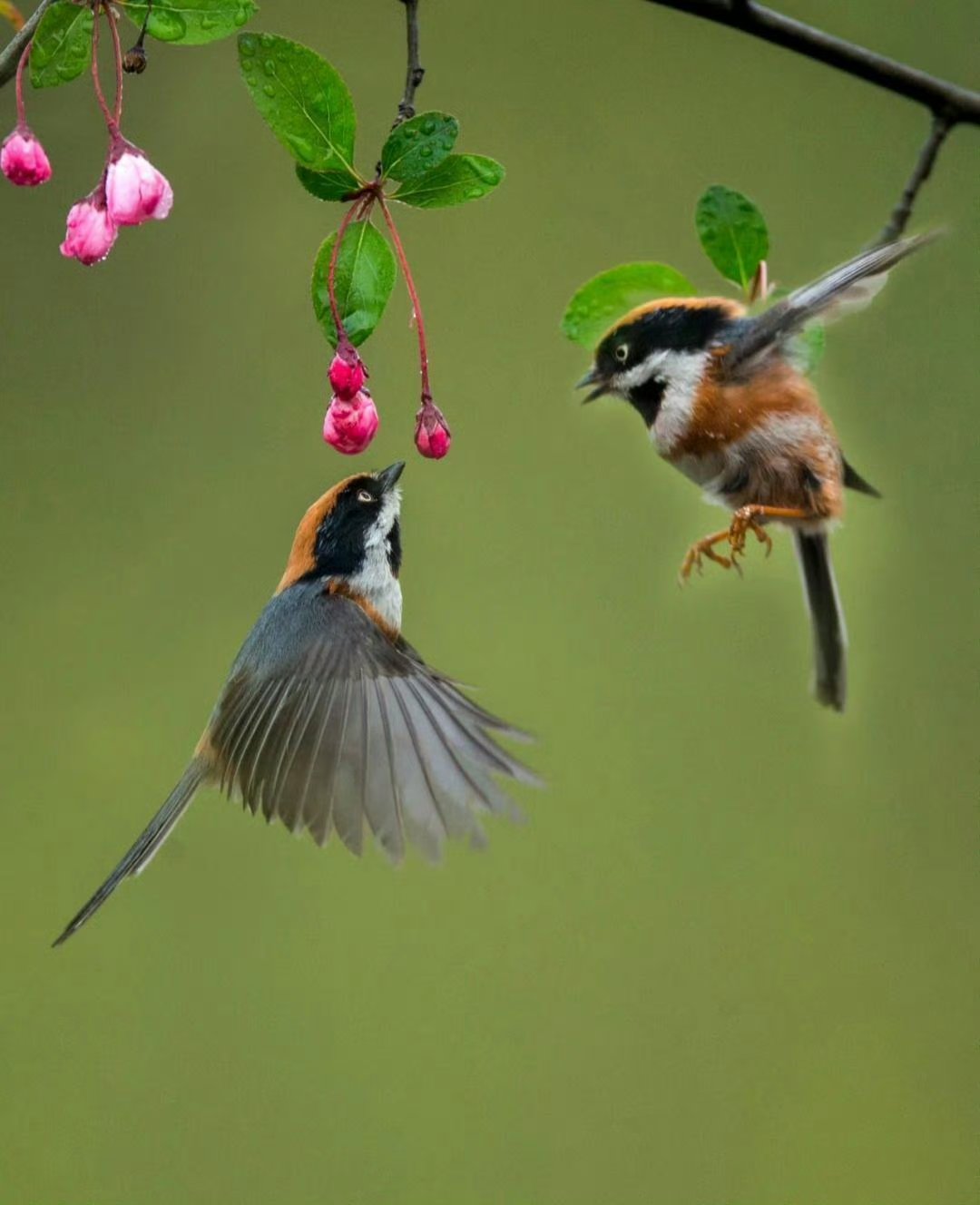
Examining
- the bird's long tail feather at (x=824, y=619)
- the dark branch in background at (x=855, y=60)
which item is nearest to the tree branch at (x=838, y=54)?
the dark branch in background at (x=855, y=60)

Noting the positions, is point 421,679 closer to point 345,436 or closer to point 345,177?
point 345,436

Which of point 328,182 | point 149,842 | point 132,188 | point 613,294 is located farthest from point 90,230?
point 149,842

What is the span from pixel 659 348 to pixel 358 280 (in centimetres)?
33

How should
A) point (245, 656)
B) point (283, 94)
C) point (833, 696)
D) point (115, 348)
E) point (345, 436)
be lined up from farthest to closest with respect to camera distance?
1. point (115, 348)
2. point (245, 656)
3. point (833, 696)
4. point (345, 436)
5. point (283, 94)

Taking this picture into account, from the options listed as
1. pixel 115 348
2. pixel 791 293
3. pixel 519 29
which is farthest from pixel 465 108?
pixel 791 293

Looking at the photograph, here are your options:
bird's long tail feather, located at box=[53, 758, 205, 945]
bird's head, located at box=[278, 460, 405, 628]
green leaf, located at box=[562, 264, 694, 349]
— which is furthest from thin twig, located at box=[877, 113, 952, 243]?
bird's long tail feather, located at box=[53, 758, 205, 945]

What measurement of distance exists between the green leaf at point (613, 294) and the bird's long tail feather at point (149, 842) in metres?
0.49

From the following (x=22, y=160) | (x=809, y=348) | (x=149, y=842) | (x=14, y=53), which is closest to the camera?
(x=14, y=53)

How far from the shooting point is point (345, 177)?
740 mm

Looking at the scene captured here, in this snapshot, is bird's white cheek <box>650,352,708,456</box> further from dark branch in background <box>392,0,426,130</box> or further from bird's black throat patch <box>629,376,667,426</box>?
Answer: dark branch in background <box>392,0,426,130</box>

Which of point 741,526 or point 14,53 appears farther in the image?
point 741,526

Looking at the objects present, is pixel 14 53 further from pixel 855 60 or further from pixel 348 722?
pixel 348 722

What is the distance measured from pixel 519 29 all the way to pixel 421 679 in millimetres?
1812

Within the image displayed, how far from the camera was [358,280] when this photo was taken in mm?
757
